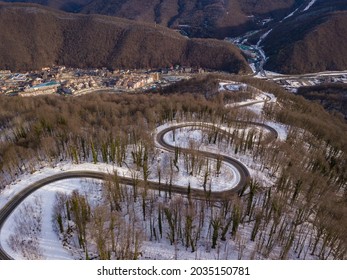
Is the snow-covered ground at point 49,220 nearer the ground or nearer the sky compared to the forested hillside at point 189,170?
nearer the ground

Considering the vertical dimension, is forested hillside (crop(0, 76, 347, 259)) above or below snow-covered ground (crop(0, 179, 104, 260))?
above

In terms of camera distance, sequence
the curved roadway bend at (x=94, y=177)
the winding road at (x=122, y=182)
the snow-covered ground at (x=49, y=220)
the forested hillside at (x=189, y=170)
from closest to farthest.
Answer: the snow-covered ground at (x=49, y=220)
the forested hillside at (x=189, y=170)
the curved roadway bend at (x=94, y=177)
the winding road at (x=122, y=182)

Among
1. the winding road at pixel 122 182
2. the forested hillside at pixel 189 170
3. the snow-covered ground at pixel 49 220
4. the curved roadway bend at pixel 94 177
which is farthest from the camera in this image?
the winding road at pixel 122 182

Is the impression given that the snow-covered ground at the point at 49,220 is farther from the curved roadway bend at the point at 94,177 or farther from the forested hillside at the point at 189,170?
the forested hillside at the point at 189,170

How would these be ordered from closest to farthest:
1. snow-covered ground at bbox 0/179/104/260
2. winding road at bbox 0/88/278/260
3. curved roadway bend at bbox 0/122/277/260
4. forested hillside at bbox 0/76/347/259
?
snow-covered ground at bbox 0/179/104/260, forested hillside at bbox 0/76/347/259, curved roadway bend at bbox 0/122/277/260, winding road at bbox 0/88/278/260

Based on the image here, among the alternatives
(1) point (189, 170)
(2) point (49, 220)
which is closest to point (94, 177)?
(2) point (49, 220)

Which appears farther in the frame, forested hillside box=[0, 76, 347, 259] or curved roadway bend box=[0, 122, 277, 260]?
curved roadway bend box=[0, 122, 277, 260]

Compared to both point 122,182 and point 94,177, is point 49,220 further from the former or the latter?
point 122,182

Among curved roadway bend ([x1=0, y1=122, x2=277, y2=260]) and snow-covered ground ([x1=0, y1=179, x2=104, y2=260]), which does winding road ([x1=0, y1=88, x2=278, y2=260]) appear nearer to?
curved roadway bend ([x1=0, y1=122, x2=277, y2=260])

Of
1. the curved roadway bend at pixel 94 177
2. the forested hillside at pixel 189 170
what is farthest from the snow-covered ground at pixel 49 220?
the forested hillside at pixel 189 170

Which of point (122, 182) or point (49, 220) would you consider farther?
point (122, 182)

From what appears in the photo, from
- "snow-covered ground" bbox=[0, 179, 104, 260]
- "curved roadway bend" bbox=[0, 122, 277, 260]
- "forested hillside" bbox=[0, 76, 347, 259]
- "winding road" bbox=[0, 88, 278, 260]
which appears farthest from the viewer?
"winding road" bbox=[0, 88, 278, 260]

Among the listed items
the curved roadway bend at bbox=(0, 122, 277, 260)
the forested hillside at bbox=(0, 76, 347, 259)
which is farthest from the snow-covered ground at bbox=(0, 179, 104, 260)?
the forested hillside at bbox=(0, 76, 347, 259)
